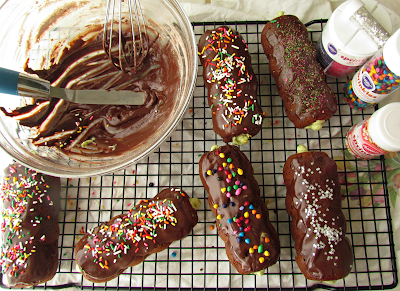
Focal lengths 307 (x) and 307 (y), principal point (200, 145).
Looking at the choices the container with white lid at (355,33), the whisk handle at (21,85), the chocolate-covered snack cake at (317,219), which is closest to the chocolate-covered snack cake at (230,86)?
the chocolate-covered snack cake at (317,219)

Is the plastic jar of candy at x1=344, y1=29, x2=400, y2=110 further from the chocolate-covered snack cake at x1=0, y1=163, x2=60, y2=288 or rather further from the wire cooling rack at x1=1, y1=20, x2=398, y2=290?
the chocolate-covered snack cake at x1=0, y1=163, x2=60, y2=288

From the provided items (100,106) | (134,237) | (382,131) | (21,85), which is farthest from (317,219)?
(21,85)

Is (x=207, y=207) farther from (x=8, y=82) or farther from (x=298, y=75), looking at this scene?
(x=8, y=82)

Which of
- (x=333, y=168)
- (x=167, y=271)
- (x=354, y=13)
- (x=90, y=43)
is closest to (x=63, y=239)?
(x=167, y=271)

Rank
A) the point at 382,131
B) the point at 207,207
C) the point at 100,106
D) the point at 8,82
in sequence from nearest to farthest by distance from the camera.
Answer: the point at 8,82
the point at 382,131
the point at 100,106
the point at 207,207

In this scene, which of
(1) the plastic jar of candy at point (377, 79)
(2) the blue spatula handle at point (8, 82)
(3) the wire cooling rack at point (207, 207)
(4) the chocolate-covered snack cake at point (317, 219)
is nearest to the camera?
(2) the blue spatula handle at point (8, 82)

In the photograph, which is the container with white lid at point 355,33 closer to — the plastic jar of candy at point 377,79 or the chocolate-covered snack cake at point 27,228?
the plastic jar of candy at point 377,79

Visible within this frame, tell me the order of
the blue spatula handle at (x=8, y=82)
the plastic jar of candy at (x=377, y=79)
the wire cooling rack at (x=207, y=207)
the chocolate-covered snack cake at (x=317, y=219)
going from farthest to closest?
the wire cooling rack at (x=207, y=207), the chocolate-covered snack cake at (x=317, y=219), the plastic jar of candy at (x=377, y=79), the blue spatula handle at (x=8, y=82)
